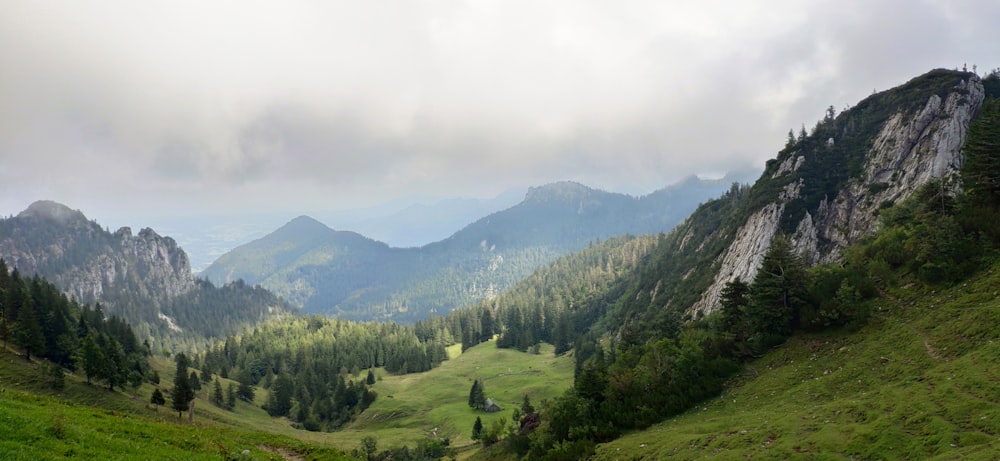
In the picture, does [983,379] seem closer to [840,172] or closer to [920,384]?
[920,384]

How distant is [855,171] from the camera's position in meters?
127

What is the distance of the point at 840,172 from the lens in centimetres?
13450

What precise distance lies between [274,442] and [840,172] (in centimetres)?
15819

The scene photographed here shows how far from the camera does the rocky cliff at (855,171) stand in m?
108

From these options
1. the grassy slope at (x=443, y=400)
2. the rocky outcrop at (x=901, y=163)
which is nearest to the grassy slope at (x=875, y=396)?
the rocky outcrop at (x=901, y=163)

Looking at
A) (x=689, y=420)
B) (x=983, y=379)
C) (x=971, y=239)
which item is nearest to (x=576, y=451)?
(x=689, y=420)

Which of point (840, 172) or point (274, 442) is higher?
point (840, 172)

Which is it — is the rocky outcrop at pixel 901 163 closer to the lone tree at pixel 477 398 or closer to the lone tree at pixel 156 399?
the lone tree at pixel 477 398

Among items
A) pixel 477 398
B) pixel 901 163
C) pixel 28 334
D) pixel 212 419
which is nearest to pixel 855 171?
pixel 901 163

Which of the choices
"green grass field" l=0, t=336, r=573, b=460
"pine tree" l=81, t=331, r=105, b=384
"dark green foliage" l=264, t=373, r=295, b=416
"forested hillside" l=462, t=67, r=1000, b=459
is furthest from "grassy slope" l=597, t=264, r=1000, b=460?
"dark green foliage" l=264, t=373, r=295, b=416

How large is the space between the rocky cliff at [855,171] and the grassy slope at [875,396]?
59848 millimetres

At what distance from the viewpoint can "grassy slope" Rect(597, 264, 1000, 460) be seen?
22734 mm

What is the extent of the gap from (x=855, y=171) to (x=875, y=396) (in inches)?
5005

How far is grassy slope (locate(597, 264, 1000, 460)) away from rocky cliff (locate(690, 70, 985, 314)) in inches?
2356
